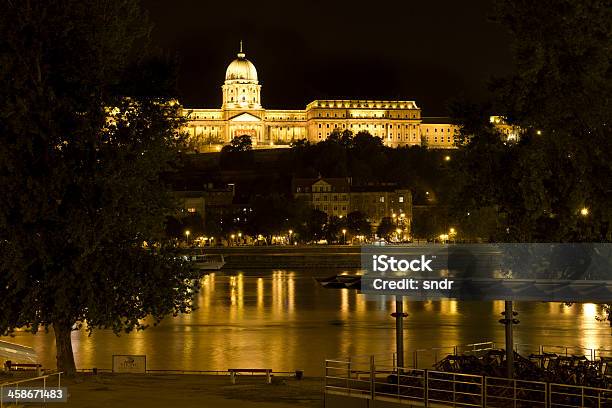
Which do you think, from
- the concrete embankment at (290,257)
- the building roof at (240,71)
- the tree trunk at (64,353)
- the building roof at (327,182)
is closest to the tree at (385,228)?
the building roof at (327,182)

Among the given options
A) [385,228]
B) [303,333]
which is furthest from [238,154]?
[303,333]

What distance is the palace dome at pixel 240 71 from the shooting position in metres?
169

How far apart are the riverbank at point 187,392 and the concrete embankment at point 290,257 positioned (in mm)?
50388

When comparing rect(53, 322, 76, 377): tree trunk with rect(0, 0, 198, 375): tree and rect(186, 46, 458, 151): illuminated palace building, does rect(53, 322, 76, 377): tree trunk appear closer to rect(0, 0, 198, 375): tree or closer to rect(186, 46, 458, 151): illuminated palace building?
Result: rect(0, 0, 198, 375): tree

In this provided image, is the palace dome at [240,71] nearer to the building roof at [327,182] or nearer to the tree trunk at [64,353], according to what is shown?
the building roof at [327,182]

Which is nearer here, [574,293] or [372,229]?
[574,293]

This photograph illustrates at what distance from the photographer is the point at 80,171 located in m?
14.4

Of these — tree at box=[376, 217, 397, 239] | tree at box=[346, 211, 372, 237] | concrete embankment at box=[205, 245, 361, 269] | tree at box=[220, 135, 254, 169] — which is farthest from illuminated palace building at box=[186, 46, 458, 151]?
concrete embankment at box=[205, 245, 361, 269]

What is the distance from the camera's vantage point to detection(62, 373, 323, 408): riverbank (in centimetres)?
1273

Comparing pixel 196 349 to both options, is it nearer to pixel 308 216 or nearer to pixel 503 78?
pixel 503 78

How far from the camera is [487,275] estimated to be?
13.2 metres

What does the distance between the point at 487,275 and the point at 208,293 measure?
36.6m

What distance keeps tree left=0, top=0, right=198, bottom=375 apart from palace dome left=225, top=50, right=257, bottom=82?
155 metres

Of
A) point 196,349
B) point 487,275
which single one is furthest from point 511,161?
point 196,349
